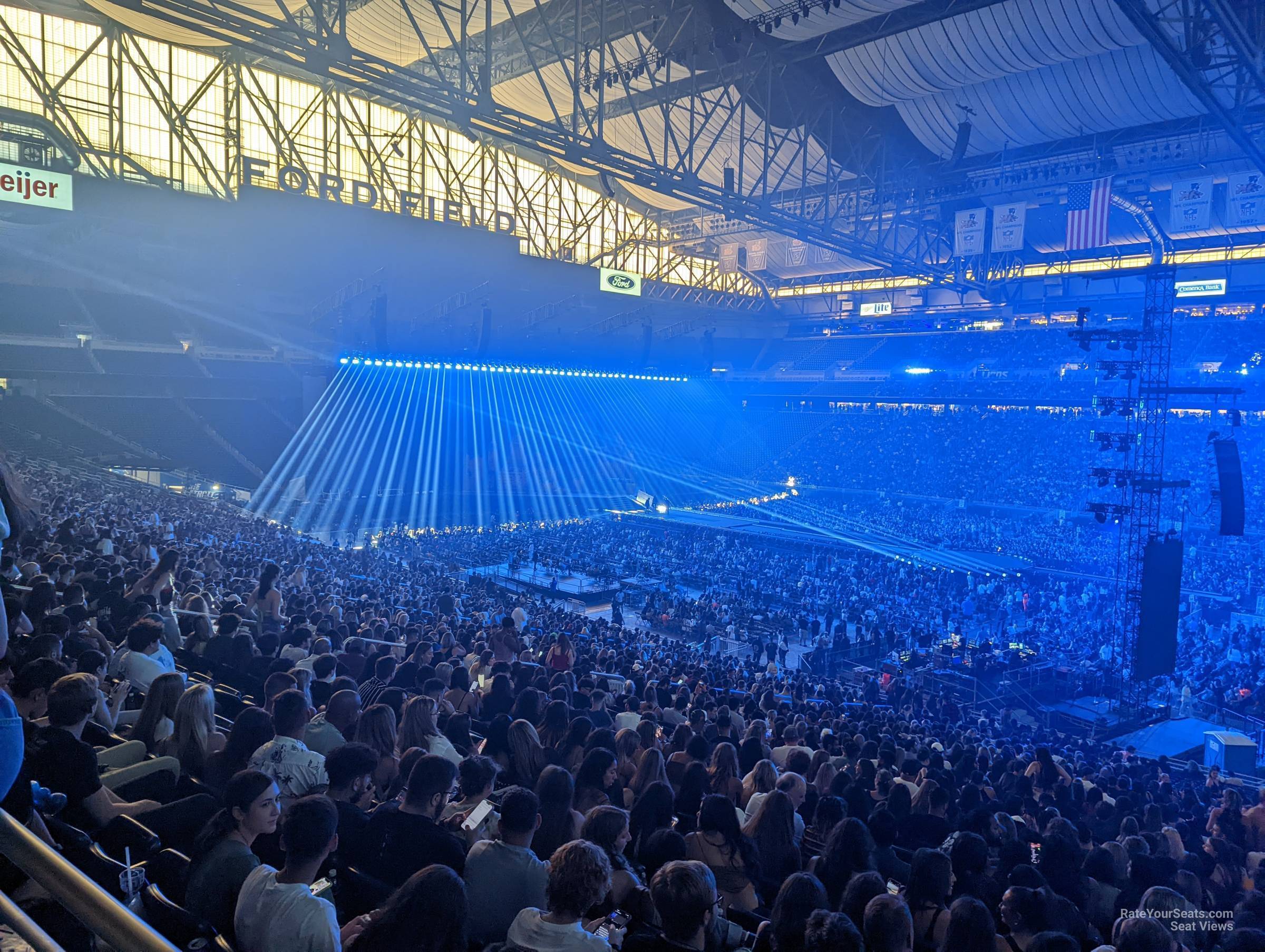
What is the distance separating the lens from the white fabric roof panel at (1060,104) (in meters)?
16.6

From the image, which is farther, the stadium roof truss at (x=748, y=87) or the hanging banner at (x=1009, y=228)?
the hanging banner at (x=1009, y=228)

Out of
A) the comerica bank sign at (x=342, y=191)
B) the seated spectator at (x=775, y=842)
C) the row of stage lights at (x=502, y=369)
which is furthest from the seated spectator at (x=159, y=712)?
the row of stage lights at (x=502, y=369)

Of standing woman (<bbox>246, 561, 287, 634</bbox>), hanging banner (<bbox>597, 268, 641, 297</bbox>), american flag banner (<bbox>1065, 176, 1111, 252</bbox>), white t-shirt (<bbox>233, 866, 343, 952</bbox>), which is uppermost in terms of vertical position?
american flag banner (<bbox>1065, 176, 1111, 252</bbox>)

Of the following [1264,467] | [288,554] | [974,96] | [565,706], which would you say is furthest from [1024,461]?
[565,706]

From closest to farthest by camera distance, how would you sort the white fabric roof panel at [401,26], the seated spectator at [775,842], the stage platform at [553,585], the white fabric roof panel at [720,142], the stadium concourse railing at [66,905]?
the stadium concourse railing at [66,905], the seated spectator at [775,842], the white fabric roof panel at [401,26], the stage platform at [553,585], the white fabric roof panel at [720,142]

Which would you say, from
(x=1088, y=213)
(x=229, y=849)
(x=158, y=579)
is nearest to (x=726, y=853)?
(x=229, y=849)

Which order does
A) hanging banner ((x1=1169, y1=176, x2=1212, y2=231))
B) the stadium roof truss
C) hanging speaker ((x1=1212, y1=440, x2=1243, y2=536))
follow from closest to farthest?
the stadium roof truss → hanging speaker ((x1=1212, y1=440, x2=1243, y2=536)) → hanging banner ((x1=1169, y1=176, x2=1212, y2=231))

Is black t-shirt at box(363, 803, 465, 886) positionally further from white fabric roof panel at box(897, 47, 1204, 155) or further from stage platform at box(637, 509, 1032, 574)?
stage platform at box(637, 509, 1032, 574)

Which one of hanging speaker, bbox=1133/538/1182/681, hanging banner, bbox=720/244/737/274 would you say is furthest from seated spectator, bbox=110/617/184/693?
hanging banner, bbox=720/244/737/274

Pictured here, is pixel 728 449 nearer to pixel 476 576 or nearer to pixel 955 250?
pixel 955 250

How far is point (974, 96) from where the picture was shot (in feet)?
62.2

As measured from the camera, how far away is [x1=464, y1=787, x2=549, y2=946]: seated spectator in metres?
2.71

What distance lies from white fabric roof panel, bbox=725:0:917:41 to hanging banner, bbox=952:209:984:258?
7229mm

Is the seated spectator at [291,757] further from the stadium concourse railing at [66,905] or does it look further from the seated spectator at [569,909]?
the stadium concourse railing at [66,905]
